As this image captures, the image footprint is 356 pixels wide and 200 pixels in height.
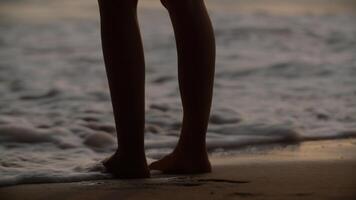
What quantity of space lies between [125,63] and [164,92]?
200 cm

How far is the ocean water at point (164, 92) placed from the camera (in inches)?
99.7

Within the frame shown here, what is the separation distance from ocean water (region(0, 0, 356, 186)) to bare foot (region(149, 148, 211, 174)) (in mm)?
202

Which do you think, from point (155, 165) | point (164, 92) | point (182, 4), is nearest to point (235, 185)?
point (155, 165)

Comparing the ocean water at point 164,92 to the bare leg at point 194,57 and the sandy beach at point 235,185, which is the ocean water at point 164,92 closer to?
the sandy beach at point 235,185

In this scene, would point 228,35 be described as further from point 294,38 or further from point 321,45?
point 321,45

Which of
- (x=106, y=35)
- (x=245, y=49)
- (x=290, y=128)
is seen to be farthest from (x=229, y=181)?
(x=245, y=49)

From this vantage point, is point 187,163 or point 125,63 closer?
point 125,63

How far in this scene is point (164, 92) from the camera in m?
3.79

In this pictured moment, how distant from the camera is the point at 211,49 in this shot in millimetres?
1891

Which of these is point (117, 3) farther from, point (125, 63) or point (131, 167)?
point (131, 167)

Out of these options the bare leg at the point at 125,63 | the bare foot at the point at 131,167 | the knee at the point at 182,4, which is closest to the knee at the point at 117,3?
the bare leg at the point at 125,63

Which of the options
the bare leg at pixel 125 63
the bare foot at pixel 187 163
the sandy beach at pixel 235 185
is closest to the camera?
the sandy beach at pixel 235 185

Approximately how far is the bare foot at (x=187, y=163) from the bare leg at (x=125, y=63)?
178 millimetres

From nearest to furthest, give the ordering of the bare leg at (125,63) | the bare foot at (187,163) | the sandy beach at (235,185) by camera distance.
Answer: the sandy beach at (235,185), the bare leg at (125,63), the bare foot at (187,163)
